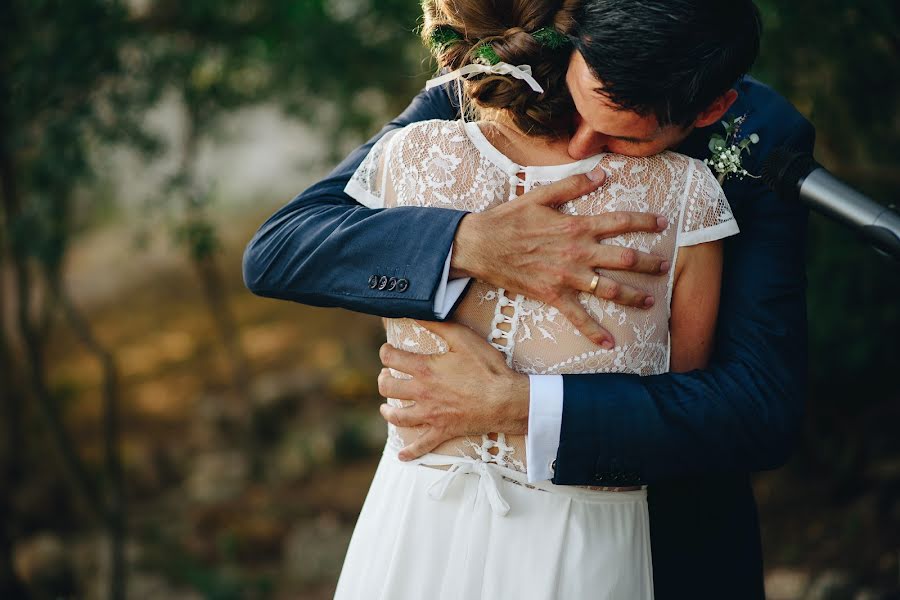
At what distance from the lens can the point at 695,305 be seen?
1.54 m

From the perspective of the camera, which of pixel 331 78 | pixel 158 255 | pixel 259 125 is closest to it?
pixel 331 78

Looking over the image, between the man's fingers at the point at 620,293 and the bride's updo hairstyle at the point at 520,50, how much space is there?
283 mm

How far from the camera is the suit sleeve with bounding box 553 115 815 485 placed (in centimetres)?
150

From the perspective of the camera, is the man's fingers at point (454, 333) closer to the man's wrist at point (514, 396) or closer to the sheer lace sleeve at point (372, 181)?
the man's wrist at point (514, 396)

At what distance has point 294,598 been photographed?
5.31 m

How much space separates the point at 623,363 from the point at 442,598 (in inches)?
22.0

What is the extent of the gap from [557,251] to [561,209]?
89 millimetres

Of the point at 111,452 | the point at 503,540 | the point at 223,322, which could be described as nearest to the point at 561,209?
the point at 503,540

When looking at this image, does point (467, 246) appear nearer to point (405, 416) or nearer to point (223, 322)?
point (405, 416)

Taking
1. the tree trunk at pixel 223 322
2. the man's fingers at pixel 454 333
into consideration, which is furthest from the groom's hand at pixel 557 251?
the tree trunk at pixel 223 322

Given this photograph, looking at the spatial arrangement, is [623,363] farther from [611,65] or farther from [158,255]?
[158,255]

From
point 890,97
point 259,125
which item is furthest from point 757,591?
point 259,125

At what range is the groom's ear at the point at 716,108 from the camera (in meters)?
1.47

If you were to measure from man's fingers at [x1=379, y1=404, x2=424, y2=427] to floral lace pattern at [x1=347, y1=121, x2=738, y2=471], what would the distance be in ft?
0.27
